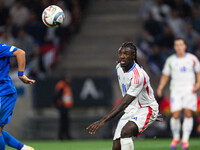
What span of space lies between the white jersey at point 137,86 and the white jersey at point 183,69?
12.9 ft

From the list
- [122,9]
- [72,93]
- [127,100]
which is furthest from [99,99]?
[127,100]

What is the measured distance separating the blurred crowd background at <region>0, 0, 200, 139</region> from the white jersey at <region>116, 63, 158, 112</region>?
7.87 meters

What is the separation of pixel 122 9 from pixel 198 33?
441 cm

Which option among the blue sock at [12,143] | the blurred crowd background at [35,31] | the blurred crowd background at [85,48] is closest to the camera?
the blue sock at [12,143]

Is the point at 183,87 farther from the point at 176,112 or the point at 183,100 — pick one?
the point at 176,112

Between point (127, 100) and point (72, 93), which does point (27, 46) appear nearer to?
point (72, 93)

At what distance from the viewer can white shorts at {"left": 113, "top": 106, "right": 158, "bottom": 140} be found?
7371 millimetres

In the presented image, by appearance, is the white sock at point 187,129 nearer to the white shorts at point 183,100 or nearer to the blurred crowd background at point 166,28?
the white shorts at point 183,100

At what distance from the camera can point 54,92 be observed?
1664 cm

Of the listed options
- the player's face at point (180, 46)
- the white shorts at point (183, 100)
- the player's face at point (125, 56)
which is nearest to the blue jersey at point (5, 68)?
the player's face at point (125, 56)

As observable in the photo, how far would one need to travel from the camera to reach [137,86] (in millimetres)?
7215

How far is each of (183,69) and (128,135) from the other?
4.53m

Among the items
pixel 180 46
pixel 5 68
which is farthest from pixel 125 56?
pixel 180 46

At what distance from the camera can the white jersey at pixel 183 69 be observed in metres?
11.4
